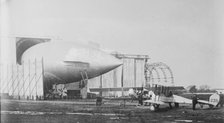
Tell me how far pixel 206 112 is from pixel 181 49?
1023 millimetres

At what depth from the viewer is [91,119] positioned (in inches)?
160

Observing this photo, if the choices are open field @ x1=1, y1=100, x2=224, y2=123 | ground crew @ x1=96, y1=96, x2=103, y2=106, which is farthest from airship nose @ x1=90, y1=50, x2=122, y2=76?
open field @ x1=1, y1=100, x2=224, y2=123

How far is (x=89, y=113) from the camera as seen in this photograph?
13.9 feet

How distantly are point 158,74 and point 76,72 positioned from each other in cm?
136

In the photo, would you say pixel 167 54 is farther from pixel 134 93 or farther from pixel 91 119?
pixel 91 119

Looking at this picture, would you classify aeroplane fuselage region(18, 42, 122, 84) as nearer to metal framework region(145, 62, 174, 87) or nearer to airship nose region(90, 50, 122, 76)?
airship nose region(90, 50, 122, 76)

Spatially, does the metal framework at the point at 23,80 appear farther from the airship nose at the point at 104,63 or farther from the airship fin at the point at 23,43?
the airship nose at the point at 104,63

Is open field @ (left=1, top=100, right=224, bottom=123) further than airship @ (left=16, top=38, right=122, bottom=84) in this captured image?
No

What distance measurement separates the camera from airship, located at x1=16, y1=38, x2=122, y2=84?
14.2 feet

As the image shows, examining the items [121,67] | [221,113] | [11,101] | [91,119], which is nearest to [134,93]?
[121,67]

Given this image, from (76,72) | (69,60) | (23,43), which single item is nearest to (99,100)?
(76,72)

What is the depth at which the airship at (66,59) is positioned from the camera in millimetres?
4319

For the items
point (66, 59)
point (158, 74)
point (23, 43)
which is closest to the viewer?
point (23, 43)

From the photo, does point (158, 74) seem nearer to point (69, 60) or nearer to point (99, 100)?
point (99, 100)
